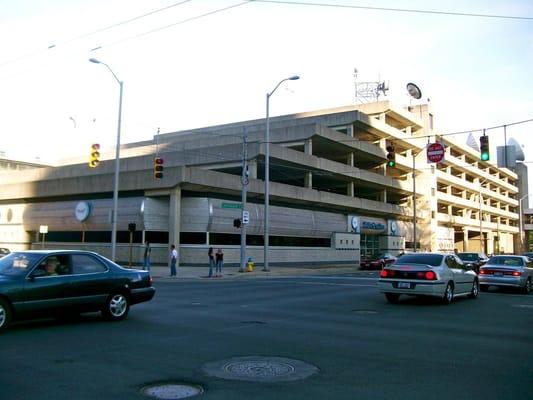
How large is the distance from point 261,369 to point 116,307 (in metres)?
5.28

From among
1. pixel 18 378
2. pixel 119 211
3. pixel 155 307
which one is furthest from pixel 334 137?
pixel 18 378

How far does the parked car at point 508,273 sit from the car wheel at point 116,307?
14.6 metres

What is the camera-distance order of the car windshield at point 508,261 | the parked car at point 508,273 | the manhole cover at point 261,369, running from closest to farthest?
the manhole cover at point 261,369, the parked car at point 508,273, the car windshield at point 508,261

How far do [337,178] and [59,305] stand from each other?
159ft

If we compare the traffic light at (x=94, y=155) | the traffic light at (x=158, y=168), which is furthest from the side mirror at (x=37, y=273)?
the traffic light at (x=158, y=168)

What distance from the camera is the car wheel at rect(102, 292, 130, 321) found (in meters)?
11.2

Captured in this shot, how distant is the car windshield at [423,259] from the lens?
15.9 m

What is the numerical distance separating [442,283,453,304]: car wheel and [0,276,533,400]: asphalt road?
48.9 inches

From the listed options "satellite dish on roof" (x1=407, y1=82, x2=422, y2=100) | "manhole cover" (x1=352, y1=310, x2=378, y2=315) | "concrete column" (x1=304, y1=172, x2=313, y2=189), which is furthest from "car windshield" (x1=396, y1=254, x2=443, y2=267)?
"satellite dish on roof" (x1=407, y1=82, x2=422, y2=100)

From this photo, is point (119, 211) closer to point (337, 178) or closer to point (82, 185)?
point (82, 185)

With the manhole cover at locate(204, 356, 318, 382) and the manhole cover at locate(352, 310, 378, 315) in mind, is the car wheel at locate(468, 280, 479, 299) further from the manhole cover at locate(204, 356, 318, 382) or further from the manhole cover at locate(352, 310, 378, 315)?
the manhole cover at locate(204, 356, 318, 382)

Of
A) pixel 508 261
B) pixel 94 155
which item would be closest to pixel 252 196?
pixel 94 155

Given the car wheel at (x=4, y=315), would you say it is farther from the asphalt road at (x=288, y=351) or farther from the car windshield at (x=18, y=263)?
the car windshield at (x=18, y=263)

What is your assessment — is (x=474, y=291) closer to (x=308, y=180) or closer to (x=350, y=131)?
(x=308, y=180)
